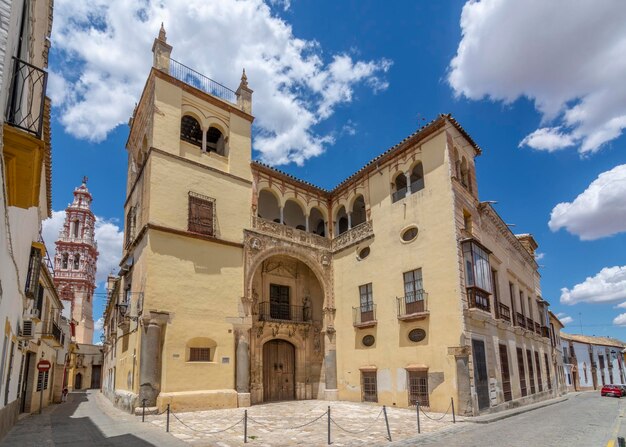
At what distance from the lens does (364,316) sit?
19.0 meters

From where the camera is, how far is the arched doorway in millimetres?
19469

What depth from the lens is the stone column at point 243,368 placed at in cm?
1658

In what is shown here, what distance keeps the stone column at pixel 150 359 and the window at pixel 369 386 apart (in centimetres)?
863

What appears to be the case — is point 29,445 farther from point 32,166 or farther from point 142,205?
point 142,205

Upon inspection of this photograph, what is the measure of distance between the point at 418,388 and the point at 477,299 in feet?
13.5

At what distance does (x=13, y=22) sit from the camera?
16.2 ft

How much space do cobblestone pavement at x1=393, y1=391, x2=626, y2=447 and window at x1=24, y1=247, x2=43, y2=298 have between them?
10.4m

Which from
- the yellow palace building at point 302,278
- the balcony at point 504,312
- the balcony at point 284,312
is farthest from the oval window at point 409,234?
the balcony at point 284,312

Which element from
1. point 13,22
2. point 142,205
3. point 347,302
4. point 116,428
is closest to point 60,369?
point 142,205

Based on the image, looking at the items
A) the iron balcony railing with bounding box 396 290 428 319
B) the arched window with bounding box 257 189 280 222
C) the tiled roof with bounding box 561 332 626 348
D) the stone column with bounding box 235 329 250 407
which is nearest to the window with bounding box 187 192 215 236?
the arched window with bounding box 257 189 280 222

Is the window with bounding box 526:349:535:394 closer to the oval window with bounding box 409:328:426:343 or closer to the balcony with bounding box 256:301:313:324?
the oval window with bounding box 409:328:426:343

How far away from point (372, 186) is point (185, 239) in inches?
365

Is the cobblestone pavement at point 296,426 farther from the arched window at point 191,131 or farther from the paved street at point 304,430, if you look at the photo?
the arched window at point 191,131

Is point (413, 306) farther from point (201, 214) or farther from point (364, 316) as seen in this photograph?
point (201, 214)
